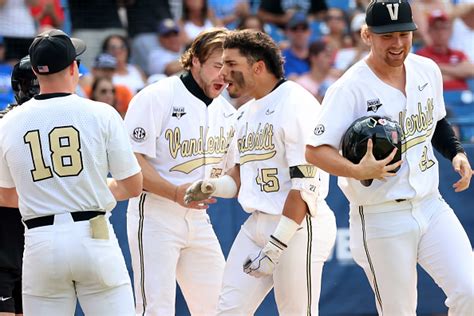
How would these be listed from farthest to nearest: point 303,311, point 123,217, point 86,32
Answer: point 86,32 < point 123,217 < point 303,311

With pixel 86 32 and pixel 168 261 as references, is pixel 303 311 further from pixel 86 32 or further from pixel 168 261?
pixel 86 32

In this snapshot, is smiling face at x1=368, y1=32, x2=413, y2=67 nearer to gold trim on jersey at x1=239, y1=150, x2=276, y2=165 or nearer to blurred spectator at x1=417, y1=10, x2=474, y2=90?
gold trim on jersey at x1=239, y1=150, x2=276, y2=165

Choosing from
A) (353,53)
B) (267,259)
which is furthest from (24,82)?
(353,53)

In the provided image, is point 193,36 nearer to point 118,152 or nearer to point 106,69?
point 106,69

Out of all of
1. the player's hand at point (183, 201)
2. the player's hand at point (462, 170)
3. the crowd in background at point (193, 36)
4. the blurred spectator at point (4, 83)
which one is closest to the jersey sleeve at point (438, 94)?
the player's hand at point (462, 170)

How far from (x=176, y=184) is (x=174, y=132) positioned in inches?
14.3

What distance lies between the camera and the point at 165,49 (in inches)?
460

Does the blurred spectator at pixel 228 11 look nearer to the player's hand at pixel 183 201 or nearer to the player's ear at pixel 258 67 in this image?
the player's hand at pixel 183 201

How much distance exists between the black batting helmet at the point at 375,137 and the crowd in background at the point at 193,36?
5.07m

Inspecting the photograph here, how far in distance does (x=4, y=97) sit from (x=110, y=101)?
1222mm

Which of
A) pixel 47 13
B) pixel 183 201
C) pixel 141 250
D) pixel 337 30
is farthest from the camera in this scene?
pixel 337 30

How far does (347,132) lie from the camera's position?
5508mm

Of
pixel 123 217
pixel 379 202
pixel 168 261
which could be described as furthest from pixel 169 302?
pixel 123 217

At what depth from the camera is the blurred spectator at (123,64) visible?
1101 centimetres
